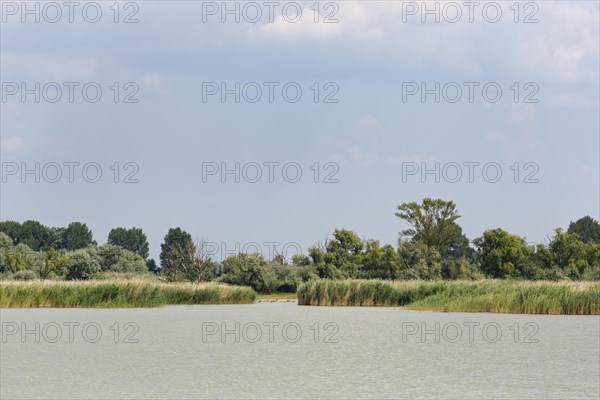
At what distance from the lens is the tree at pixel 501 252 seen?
74.1m

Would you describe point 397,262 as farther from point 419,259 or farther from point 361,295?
point 361,295

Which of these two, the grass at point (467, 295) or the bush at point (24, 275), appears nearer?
the grass at point (467, 295)

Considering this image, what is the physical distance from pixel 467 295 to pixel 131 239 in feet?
312

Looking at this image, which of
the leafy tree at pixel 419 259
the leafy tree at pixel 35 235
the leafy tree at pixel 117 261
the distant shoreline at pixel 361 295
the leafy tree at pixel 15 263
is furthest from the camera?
the leafy tree at pixel 35 235

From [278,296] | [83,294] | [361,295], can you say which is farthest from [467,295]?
[278,296]

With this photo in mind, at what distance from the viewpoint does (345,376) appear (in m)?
17.7

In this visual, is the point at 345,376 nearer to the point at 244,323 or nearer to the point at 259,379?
the point at 259,379

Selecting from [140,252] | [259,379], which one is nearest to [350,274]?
[259,379]

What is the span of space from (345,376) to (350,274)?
180 feet

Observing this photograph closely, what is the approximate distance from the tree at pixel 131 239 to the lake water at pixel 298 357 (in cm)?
9452

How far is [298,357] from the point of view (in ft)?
69.2

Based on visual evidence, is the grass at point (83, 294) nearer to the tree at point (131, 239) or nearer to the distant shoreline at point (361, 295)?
the distant shoreline at point (361, 295)

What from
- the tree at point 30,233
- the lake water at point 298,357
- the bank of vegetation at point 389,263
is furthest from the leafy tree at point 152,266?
the lake water at point 298,357

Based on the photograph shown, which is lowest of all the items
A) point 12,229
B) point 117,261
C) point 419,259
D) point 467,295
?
point 467,295
